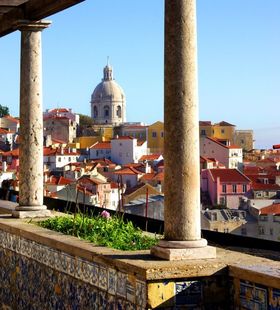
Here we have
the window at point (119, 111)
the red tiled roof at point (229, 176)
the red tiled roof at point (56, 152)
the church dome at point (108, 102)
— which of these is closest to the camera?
the red tiled roof at point (229, 176)

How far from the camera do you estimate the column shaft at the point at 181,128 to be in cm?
602

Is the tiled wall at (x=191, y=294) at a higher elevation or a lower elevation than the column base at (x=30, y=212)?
lower

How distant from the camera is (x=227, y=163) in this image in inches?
4013

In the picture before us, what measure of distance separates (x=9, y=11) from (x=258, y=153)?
11097 centimetres

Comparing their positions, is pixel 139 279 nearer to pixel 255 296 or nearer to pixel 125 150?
pixel 255 296

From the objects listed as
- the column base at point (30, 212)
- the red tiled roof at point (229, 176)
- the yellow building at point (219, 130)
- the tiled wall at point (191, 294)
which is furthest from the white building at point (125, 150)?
the tiled wall at point (191, 294)

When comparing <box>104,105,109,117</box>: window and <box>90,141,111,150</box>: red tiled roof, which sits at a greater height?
<box>104,105,109,117</box>: window

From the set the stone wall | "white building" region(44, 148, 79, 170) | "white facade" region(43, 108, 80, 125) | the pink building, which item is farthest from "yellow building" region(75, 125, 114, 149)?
the stone wall

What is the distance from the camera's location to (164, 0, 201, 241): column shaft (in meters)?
6.02

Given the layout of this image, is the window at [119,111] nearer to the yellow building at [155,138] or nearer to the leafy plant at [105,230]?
the yellow building at [155,138]

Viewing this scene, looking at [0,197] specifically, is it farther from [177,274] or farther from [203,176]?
[203,176]

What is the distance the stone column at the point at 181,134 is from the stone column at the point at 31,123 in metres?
3.60

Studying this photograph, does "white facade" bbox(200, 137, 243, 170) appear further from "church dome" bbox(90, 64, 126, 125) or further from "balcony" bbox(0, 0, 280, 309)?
"balcony" bbox(0, 0, 280, 309)

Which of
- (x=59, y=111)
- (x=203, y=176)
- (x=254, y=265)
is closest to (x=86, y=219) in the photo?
(x=254, y=265)
